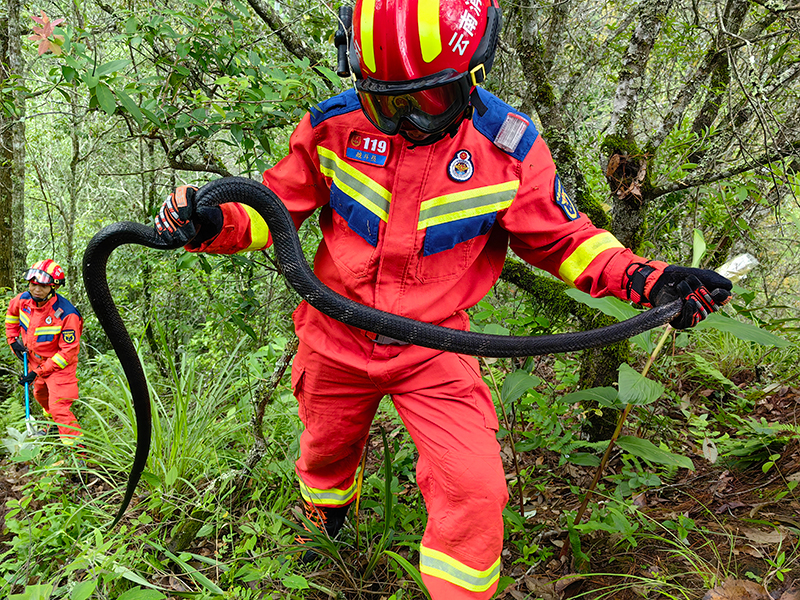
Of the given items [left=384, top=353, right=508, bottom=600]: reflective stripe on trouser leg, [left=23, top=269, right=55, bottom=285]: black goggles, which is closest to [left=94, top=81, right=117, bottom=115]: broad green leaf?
[left=384, top=353, right=508, bottom=600]: reflective stripe on trouser leg

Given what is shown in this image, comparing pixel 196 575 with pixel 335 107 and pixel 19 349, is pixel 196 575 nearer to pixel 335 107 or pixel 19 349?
pixel 335 107

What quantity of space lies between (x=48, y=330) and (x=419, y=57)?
4.96 meters

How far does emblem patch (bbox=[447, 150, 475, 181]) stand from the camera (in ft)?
5.52

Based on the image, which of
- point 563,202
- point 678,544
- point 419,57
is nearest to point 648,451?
point 678,544

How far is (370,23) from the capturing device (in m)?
1.50

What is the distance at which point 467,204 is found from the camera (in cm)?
168

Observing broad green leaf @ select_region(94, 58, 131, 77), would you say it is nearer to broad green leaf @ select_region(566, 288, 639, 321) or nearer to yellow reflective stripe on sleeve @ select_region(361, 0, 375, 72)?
yellow reflective stripe on sleeve @ select_region(361, 0, 375, 72)

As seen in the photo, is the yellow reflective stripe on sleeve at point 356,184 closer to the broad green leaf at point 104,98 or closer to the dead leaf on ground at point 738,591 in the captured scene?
the broad green leaf at point 104,98

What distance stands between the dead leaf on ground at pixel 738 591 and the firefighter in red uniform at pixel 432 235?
743mm

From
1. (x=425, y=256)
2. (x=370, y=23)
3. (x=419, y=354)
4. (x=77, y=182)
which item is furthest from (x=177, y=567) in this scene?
(x=77, y=182)

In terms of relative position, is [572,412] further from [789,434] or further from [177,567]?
[177,567]

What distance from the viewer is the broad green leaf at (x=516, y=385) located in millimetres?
2012

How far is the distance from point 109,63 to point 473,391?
171cm

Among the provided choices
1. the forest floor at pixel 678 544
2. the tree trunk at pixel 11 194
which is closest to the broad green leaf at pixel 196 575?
the forest floor at pixel 678 544
